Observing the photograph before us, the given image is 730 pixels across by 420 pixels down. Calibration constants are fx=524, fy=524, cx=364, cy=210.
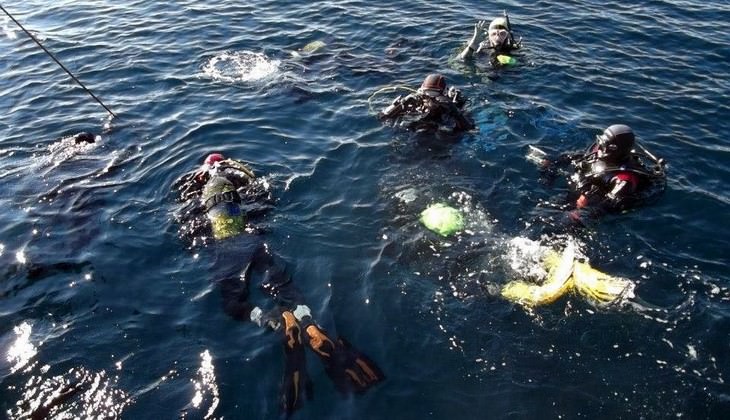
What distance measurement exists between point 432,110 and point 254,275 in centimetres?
431

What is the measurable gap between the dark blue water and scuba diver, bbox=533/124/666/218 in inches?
13.0

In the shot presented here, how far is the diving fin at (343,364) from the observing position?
542 cm

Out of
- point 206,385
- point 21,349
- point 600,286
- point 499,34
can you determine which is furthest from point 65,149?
point 600,286

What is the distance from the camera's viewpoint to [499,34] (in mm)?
11602

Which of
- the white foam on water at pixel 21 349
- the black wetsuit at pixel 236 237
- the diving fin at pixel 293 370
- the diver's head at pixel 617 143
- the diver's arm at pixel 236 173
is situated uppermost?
the diver's head at pixel 617 143

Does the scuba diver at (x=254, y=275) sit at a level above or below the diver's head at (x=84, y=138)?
below

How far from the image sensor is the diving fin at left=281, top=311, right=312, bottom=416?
5320 millimetres

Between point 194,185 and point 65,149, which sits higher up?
point 194,185

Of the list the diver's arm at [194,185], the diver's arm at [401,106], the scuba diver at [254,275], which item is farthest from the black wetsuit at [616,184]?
the diver's arm at [194,185]

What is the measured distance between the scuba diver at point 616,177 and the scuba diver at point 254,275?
3966 mm

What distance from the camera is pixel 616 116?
32.7 ft

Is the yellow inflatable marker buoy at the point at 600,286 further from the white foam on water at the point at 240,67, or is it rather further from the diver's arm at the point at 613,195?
the white foam on water at the point at 240,67

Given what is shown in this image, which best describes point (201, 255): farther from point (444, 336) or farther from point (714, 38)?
point (714, 38)

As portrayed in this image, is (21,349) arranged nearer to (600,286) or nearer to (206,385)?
(206,385)
